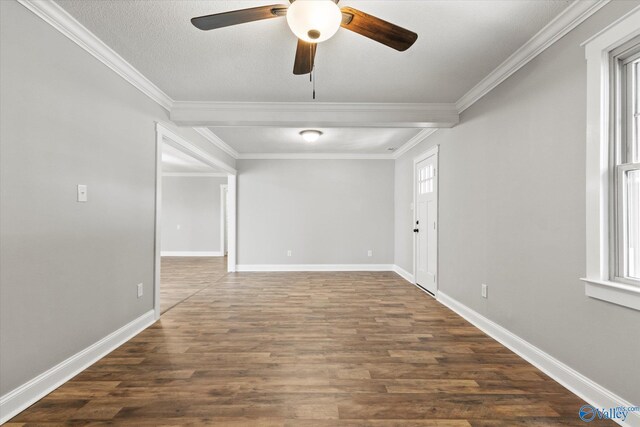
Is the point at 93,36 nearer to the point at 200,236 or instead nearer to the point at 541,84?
the point at 541,84

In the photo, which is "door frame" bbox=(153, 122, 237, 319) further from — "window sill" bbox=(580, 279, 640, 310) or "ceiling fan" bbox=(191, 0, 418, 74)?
"window sill" bbox=(580, 279, 640, 310)

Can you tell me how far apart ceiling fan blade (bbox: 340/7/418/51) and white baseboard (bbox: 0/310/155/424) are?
274 centimetres

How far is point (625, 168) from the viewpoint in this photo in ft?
5.50

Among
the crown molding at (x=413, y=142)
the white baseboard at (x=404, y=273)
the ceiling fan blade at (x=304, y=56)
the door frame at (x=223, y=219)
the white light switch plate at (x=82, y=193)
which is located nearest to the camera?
the ceiling fan blade at (x=304, y=56)

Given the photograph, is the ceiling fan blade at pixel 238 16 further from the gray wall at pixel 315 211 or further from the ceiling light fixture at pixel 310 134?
the gray wall at pixel 315 211

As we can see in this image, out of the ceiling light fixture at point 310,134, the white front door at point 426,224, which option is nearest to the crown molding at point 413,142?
the white front door at point 426,224

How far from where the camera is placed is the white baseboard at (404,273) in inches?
206

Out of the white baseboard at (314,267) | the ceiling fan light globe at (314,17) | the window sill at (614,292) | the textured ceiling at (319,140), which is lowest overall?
the white baseboard at (314,267)

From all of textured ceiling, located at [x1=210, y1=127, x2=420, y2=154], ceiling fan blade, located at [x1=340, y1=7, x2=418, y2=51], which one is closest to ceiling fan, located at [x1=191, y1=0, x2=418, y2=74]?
ceiling fan blade, located at [x1=340, y1=7, x2=418, y2=51]

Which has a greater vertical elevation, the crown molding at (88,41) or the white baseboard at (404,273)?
the crown molding at (88,41)

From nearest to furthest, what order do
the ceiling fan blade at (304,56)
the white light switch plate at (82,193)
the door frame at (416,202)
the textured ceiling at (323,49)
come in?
the ceiling fan blade at (304,56)
the textured ceiling at (323,49)
the white light switch plate at (82,193)
the door frame at (416,202)

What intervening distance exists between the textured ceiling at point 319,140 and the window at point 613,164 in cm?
281

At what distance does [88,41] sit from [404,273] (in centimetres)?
530

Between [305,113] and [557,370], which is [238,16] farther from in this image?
[557,370]
